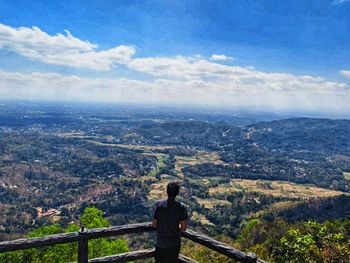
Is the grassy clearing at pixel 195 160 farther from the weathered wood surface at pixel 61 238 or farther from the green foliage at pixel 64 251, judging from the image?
the weathered wood surface at pixel 61 238

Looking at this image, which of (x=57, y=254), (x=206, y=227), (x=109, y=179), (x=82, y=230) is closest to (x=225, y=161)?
(x=109, y=179)

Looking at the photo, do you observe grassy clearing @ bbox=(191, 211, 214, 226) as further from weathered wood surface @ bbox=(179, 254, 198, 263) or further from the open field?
weathered wood surface @ bbox=(179, 254, 198, 263)

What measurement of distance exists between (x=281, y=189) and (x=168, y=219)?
122083 mm

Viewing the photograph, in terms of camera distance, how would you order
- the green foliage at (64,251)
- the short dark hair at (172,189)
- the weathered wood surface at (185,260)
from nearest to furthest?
the short dark hair at (172,189) → the weathered wood surface at (185,260) → the green foliage at (64,251)

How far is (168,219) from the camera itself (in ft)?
20.9

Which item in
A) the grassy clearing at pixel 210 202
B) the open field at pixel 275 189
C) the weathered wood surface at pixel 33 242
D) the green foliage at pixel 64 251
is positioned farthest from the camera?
the open field at pixel 275 189

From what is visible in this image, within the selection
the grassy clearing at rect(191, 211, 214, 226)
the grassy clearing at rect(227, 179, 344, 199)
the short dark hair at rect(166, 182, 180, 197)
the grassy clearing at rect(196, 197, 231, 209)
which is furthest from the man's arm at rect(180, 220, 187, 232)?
the grassy clearing at rect(227, 179, 344, 199)

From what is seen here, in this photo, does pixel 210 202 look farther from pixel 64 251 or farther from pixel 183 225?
pixel 183 225

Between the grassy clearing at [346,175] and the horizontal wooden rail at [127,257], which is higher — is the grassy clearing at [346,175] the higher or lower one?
the lower one

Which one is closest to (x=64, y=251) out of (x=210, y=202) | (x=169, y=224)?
(x=169, y=224)

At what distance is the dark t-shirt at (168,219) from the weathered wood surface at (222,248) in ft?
1.87

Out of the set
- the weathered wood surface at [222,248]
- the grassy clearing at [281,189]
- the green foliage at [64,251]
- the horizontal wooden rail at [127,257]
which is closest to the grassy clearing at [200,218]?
the grassy clearing at [281,189]

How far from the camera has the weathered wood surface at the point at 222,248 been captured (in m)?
5.72

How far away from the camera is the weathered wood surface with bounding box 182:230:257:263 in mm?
5725
